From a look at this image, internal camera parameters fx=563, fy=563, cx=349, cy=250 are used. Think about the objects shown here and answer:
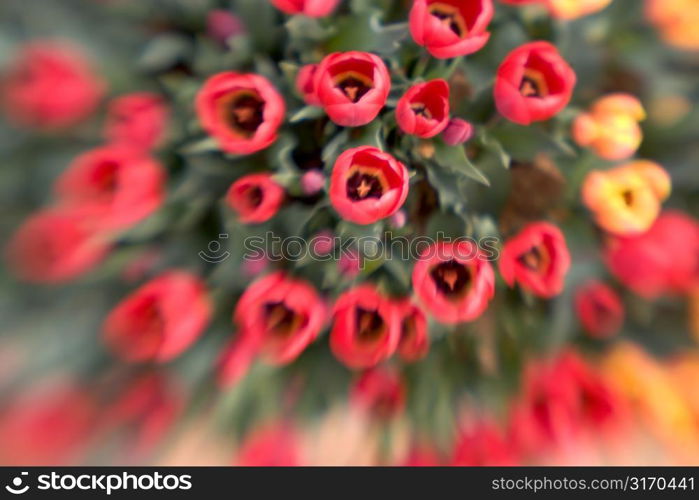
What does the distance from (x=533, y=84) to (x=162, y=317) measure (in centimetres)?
37

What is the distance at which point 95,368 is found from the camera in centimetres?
57

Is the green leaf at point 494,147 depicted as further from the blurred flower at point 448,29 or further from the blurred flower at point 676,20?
the blurred flower at point 676,20

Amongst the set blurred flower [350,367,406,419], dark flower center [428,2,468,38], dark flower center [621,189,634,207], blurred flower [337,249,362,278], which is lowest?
blurred flower [350,367,406,419]

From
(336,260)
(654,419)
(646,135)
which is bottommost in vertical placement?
(654,419)

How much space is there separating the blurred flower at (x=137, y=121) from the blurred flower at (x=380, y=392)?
0.30m

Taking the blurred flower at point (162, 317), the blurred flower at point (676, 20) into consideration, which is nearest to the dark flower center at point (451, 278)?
the blurred flower at point (162, 317)

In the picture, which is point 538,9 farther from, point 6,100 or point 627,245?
point 6,100

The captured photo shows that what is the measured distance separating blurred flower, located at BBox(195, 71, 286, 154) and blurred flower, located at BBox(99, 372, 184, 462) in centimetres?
27

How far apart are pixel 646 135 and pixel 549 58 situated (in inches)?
7.4

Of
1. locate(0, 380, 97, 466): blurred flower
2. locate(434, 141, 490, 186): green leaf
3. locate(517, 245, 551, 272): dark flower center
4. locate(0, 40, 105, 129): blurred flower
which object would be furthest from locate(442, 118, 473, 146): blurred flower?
locate(0, 380, 97, 466): blurred flower

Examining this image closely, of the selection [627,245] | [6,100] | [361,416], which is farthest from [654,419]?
[6,100]

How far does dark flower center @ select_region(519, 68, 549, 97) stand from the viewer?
0.46 metres

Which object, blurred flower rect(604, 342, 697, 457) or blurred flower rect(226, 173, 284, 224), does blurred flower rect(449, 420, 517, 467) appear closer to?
blurred flower rect(604, 342, 697, 457)

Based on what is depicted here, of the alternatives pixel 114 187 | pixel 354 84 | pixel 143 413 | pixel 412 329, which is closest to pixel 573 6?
pixel 354 84
